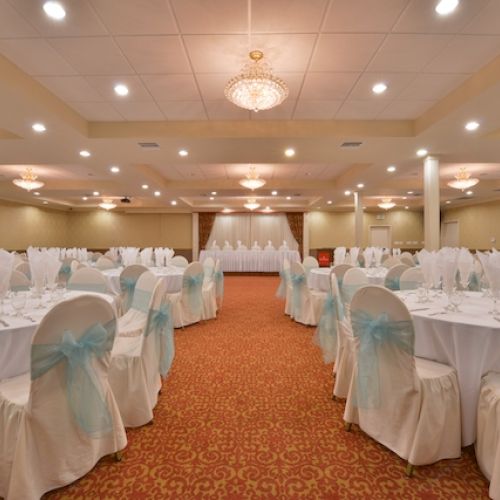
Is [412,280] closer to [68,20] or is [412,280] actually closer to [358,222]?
[68,20]

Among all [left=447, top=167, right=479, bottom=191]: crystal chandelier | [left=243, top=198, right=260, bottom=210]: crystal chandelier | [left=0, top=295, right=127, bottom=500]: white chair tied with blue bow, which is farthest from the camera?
[left=243, top=198, right=260, bottom=210]: crystal chandelier

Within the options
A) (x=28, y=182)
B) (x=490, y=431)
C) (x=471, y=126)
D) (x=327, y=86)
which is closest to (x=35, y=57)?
(x=327, y=86)

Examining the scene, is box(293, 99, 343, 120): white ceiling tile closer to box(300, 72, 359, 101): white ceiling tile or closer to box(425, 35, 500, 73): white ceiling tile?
box(300, 72, 359, 101): white ceiling tile

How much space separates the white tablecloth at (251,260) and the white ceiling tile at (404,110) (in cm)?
870

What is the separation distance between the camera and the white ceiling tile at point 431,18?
292 centimetres

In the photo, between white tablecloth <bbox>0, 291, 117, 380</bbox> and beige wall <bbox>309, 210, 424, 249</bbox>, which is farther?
beige wall <bbox>309, 210, 424, 249</bbox>

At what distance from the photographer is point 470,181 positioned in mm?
8398

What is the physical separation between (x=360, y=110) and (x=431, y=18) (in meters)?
2.03

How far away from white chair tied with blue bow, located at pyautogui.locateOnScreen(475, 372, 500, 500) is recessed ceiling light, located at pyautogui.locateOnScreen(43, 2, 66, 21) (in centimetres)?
440

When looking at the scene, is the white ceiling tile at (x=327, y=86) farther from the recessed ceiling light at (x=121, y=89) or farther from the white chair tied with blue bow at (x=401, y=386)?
the white chair tied with blue bow at (x=401, y=386)

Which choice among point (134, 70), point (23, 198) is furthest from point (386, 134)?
point (23, 198)

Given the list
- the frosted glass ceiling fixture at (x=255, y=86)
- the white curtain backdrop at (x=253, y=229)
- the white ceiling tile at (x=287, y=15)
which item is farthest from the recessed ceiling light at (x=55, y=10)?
the white curtain backdrop at (x=253, y=229)

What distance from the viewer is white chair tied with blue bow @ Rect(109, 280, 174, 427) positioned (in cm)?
232

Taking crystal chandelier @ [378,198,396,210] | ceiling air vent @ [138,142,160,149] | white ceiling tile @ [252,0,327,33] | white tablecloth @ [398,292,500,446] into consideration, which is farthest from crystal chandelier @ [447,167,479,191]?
white tablecloth @ [398,292,500,446]
